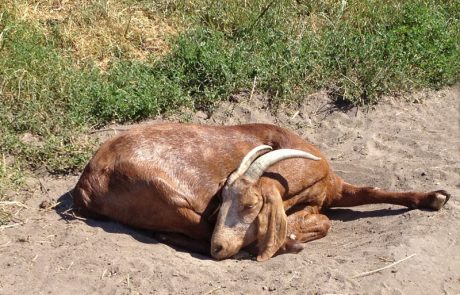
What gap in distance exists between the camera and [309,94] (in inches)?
361

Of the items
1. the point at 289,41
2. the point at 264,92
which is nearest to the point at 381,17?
the point at 289,41

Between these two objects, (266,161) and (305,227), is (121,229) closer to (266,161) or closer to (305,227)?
(266,161)

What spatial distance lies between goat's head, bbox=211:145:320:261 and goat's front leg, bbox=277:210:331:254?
0.75 feet

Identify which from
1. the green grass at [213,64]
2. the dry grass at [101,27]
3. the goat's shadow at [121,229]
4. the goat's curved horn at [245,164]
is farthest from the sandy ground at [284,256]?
the dry grass at [101,27]

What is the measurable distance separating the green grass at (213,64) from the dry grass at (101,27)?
4 cm

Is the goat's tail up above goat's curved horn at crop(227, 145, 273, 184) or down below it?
below

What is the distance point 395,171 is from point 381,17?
3.10 m

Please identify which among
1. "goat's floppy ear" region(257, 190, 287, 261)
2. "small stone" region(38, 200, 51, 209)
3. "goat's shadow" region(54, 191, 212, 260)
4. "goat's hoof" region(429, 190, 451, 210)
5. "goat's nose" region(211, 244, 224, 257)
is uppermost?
"goat's hoof" region(429, 190, 451, 210)

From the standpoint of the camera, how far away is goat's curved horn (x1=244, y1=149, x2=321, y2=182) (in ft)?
20.8

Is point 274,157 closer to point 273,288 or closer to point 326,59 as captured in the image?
point 273,288

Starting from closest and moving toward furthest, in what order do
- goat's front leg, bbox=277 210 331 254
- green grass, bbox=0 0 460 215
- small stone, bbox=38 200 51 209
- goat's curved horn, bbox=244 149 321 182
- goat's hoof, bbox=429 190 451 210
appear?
goat's curved horn, bbox=244 149 321 182 < goat's front leg, bbox=277 210 331 254 < goat's hoof, bbox=429 190 451 210 < small stone, bbox=38 200 51 209 < green grass, bbox=0 0 460 215

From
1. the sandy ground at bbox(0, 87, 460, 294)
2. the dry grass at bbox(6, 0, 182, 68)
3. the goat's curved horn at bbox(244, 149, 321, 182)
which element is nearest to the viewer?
the sandy ground at bbox(0, 87, 460, 294)

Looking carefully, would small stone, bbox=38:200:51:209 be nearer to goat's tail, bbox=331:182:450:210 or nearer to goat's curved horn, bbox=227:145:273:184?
goat's curved horn, bbox=227:145:273:184

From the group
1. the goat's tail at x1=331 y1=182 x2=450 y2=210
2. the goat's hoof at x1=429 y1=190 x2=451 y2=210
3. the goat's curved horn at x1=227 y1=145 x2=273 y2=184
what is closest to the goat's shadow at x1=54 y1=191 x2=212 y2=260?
the goat's curved horn at x1=227 y1=145 x2=273 y2=184
